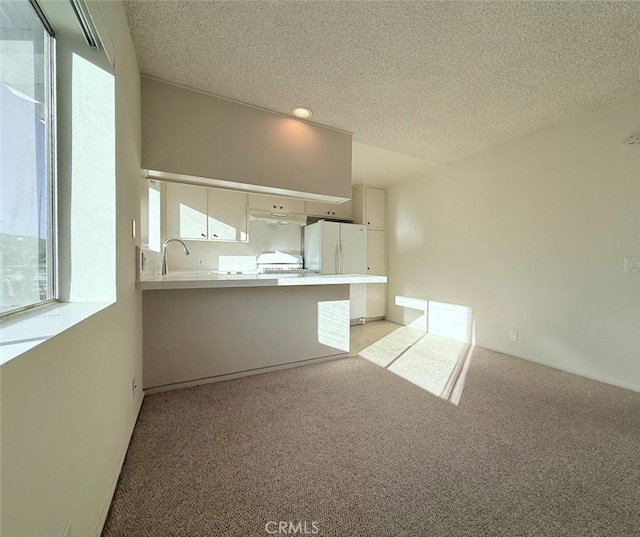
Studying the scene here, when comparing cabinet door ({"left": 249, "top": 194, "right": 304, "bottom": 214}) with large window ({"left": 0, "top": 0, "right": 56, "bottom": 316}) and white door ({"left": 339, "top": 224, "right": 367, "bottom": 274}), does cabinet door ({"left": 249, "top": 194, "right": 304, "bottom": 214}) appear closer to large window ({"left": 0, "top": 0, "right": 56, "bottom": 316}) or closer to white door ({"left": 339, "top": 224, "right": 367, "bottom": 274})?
white door ({"left": 339, "top": 224, "right": 367, "bottom": 274})

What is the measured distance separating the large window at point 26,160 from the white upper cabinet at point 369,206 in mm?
4322

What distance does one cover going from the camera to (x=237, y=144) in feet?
8.07

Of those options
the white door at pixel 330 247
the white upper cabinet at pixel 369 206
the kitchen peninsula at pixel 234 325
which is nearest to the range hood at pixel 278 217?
the white door at pixel 330 247

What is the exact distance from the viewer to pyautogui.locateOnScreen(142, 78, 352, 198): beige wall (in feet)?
7.18

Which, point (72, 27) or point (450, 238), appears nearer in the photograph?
point (72, 27)

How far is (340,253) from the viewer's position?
14.8 feet

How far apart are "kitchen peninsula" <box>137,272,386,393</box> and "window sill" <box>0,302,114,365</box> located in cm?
89

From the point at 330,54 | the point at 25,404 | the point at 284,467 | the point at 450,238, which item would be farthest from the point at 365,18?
the point at 450,238

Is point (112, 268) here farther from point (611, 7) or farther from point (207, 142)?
point (611, 7)

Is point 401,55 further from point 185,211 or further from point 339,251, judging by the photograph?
point 339,251

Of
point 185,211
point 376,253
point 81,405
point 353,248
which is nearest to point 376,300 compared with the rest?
point 376,253

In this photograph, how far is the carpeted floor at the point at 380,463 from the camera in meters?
1.15

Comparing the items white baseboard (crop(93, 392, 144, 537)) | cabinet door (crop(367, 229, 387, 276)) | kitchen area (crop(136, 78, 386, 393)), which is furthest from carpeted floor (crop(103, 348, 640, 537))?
cabinet door (crop(367, 229, 387, 276))

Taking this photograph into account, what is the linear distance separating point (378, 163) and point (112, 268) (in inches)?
148
